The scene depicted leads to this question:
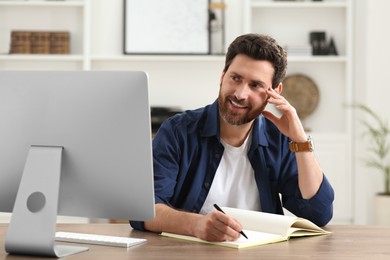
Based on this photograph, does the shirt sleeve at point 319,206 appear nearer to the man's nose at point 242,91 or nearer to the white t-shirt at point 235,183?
the white t-shirt at point 235,183

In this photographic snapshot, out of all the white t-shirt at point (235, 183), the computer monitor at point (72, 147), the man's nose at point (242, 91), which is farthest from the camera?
the white t-shirt at point (235, 183)

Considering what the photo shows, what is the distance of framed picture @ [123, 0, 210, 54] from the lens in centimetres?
624

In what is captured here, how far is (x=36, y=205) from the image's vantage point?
6.34 ft

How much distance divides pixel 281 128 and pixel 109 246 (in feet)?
2.64

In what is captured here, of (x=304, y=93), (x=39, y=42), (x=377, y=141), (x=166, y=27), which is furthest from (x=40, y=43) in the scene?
(x=377, y=141)

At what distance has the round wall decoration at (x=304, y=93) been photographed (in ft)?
20.9

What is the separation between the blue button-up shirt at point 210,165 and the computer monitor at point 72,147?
553 millimetres

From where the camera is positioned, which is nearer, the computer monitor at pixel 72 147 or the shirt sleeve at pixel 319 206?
the computer monitor at pixel 72 147

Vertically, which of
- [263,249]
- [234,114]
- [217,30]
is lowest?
[263,249]

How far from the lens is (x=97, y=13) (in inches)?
250

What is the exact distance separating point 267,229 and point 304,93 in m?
4.25

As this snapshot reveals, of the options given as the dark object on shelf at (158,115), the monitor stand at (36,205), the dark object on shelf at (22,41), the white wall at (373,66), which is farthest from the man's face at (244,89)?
the dark object on shelf at (22,41)

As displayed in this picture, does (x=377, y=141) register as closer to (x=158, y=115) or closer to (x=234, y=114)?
(x=158, y=115)

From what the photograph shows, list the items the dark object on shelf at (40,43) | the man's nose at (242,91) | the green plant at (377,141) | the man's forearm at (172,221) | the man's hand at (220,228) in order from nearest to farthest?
the man's hand at (220,228), the man's forearm at (172,221), the man's nose at (242,91), the green plant at (377,141), the dark object on shelf at (40,43)
